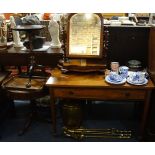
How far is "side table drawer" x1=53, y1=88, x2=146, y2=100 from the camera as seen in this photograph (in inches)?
68.8

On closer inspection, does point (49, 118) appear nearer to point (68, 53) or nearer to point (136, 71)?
point (68, 53)

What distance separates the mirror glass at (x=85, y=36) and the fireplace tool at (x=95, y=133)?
2.33 feet

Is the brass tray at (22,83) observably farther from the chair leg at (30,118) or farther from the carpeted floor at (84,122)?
the carpeted floor at (84,122)

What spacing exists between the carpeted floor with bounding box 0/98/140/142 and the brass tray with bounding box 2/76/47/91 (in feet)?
1.21

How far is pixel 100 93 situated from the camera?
177cm

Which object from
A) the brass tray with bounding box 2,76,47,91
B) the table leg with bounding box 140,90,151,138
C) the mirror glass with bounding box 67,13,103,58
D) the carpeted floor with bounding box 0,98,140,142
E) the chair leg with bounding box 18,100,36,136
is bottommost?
the carpeted floor with bounding box 0,98,140,142

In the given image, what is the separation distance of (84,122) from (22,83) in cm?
76

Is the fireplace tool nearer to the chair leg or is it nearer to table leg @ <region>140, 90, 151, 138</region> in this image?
table leg @ <region>140, 90, 151, 138</region>

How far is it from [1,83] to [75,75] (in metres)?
0.71

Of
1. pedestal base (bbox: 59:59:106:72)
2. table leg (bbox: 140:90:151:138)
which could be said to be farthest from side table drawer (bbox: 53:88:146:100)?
pedestal base (bbox: 59:59:106:72)

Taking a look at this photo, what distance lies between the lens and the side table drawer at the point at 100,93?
1747 millimetres

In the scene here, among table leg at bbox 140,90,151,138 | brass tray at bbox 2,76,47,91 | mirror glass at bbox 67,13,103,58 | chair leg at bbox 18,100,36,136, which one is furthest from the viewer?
chair leg at bbox 18,100,36,136

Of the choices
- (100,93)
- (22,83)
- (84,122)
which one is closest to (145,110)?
(100,93)

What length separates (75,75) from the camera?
1924 mm
